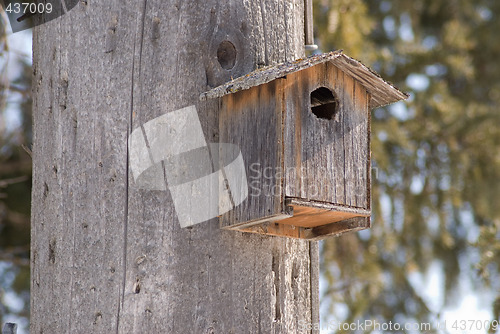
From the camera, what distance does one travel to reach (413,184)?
4.86 m

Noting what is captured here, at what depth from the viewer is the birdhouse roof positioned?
2.11m

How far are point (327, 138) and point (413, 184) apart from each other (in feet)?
8.90

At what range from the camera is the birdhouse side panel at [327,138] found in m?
2.19

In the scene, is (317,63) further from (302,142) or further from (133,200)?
(133,200)

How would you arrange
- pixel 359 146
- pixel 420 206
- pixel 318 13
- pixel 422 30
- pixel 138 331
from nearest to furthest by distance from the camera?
pixel 138 331
pixel 359 146
pixel 318 13
pixel 420 206
pixel 422 30

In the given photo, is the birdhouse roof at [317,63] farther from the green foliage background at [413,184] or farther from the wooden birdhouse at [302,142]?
the green foliage background at [413,184]

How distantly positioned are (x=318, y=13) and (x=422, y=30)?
2.13 m

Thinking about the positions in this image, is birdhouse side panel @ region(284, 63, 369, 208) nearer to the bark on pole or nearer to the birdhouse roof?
the birdhouse roof

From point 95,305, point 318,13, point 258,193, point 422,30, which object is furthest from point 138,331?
point 422,30

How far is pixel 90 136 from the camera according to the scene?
221 cm

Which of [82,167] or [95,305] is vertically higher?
[82,167]

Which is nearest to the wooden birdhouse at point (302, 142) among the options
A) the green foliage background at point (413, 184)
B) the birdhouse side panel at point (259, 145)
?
the birdhouse side panel at point (259, 145)

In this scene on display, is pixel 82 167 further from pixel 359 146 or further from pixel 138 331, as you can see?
pixel 359 146

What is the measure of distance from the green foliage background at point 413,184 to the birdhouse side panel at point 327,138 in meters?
1.79
